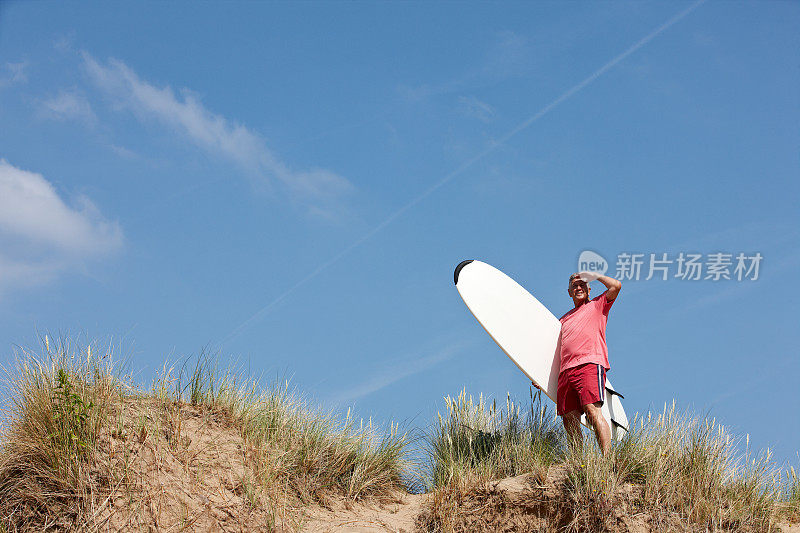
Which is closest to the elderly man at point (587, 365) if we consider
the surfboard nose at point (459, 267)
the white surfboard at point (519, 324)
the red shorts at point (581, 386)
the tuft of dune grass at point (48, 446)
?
the red shorts at point (581, 386)

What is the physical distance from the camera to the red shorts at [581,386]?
19.4 feet

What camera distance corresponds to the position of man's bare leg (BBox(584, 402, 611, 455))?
19.0 feet

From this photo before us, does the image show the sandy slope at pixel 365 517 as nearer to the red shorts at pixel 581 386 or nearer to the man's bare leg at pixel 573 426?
the man's bare leg at pixel 573 426

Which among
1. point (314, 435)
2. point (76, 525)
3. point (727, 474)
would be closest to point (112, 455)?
point (76, 525)

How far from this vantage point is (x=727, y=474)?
6027 mm

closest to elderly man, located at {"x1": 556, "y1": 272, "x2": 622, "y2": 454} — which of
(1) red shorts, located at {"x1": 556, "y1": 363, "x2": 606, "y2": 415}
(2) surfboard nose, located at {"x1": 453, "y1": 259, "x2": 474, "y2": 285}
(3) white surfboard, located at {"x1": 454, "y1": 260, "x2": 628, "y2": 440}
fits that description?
(1) red shorts, located at {"x1": 556, "y1": 363, "x2": 606, "y2": 415}

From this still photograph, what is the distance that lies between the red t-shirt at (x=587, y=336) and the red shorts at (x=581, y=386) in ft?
0.20

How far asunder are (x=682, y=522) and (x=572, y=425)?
1240 millimetres

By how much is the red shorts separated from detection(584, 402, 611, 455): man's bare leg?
2.2 inches

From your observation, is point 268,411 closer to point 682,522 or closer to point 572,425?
point 572,425

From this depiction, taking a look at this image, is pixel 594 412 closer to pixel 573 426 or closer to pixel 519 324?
pixel 573 426

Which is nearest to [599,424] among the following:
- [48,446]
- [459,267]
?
[459,267]

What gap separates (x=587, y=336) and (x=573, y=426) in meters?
0.91

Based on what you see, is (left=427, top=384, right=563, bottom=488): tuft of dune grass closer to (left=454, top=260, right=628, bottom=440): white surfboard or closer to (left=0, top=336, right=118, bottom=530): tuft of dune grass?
(left=454, top=260, right=628, bottom=440): white surfboard
